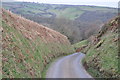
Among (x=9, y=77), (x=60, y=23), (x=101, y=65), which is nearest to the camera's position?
(x=9, y=77)

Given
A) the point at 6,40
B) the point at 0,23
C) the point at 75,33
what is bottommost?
the point at 75,33

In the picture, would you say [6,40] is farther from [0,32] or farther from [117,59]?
[117,59]

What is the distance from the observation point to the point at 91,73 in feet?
73.2

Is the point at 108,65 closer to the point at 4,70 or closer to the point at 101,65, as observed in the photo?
the point at 101,65

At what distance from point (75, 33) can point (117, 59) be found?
254 ft

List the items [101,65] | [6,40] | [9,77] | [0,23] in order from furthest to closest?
[101,65] < [0,23] < [6,40] < [9,77]

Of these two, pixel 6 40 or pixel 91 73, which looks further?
pixel 91 73

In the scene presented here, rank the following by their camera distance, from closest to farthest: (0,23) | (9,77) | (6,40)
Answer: (9,77) < (6,40) < (0,23)

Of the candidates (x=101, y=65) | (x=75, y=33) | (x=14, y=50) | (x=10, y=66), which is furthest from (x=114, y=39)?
(x=75, y=33)

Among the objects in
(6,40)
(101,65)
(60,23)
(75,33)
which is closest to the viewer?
(6,40)

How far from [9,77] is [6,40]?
512 cm

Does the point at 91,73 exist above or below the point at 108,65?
below

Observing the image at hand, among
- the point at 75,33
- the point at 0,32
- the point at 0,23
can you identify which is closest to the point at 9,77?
the point at 0,32

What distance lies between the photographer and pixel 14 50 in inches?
656
